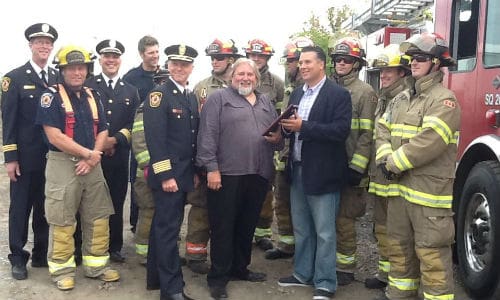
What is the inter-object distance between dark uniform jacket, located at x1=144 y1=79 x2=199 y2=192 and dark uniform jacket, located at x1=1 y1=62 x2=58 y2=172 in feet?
3.56

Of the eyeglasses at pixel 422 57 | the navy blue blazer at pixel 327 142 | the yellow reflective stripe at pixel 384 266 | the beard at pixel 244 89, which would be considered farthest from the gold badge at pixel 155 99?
the yellow reflective stripe at pixel 384 266

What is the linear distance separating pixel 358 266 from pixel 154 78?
8.60ft

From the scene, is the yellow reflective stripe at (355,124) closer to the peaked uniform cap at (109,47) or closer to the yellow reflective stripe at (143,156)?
the yellow reflective stripe at (143,156)

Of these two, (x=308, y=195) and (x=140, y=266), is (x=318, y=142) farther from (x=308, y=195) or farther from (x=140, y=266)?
(x=140, y=266)

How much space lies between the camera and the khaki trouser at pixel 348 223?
4.36 meters

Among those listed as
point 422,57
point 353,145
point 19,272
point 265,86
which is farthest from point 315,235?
point 19,272

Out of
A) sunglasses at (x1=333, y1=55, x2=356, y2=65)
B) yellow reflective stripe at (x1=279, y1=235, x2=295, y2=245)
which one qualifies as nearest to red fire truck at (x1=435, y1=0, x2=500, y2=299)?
sunglasses at (x1=333, y1=55, x2=356, y2=65)

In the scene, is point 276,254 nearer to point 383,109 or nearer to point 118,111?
point 383,109

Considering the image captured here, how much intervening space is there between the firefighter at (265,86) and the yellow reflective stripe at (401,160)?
192 centimetres

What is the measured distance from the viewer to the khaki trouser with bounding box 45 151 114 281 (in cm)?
407

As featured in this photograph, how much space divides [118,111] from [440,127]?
8.87 ft

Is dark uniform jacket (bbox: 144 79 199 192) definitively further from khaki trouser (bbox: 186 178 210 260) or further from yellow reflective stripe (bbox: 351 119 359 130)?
yellow reflective stripe (bbox: 351 119 359 130)

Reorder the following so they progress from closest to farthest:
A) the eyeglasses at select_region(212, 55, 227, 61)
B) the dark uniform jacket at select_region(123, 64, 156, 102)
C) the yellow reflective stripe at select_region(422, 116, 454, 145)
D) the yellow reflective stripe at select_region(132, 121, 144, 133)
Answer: the yellow reflective stripe at select_region(422, 116, 454, 145) → the yellow reflective stripe at select_region(132, 121, 144, 133) → the eyeglasses at select_region(212, 55, 227, 61) → the dark uniform jacket at select_region(123, 64, 156, 102)

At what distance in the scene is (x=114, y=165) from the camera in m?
4.75
